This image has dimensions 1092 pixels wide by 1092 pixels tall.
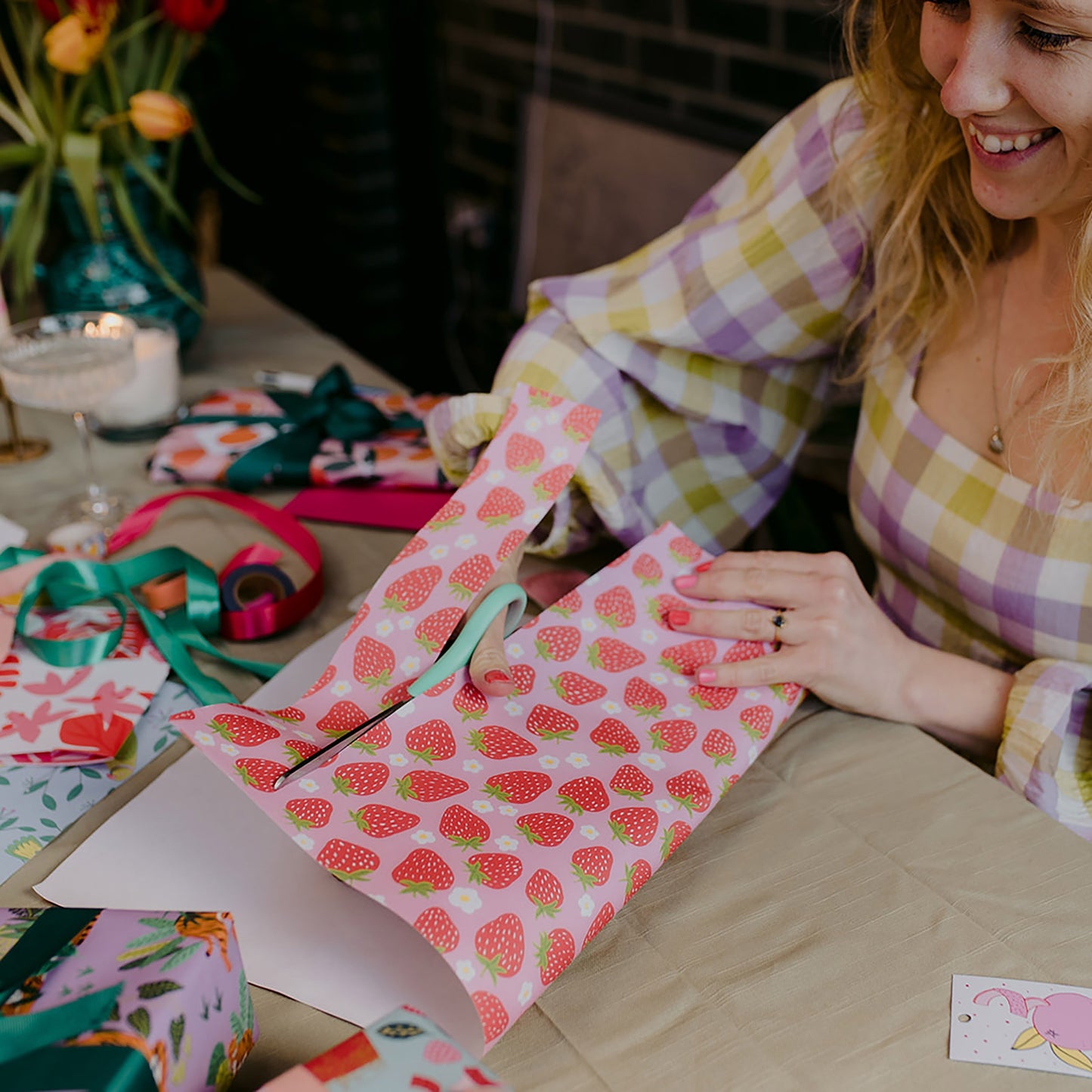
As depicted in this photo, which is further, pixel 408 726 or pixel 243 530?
pixel 243 530

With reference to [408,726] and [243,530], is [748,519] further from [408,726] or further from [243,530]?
[408,726]

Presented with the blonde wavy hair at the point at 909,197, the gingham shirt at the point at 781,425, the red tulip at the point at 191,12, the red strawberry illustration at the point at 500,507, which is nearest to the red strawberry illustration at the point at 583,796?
the red strawberry illustration at the point at 500,507

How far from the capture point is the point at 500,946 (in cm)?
59

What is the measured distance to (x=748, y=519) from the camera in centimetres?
123

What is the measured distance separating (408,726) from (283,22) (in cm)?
289

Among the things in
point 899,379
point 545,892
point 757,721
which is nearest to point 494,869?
point 545,892

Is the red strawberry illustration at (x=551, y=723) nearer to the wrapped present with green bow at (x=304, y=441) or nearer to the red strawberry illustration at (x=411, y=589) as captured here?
the red strawberry illustration at (x=411, y=589)

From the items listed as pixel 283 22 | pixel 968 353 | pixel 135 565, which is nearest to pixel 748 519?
pixel 968 353

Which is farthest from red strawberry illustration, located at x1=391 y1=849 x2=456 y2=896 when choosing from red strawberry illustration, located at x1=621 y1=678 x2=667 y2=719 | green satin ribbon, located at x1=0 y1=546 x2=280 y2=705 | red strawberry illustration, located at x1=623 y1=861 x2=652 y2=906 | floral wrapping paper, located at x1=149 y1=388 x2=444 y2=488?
floral wrapping paper, located at x1=149 y1=388 x2=444 y2=488

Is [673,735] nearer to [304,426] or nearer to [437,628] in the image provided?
[437,628]

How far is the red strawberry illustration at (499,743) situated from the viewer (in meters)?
0.71

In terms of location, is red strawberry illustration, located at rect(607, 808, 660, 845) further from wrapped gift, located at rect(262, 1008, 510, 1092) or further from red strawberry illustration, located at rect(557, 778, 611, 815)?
wrapped gift, located at rect(262, 1008, 510, 1092)

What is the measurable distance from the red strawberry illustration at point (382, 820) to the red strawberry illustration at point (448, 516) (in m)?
0.24

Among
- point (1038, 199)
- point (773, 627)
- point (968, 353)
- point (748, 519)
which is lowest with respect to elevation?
point (748, 519)
